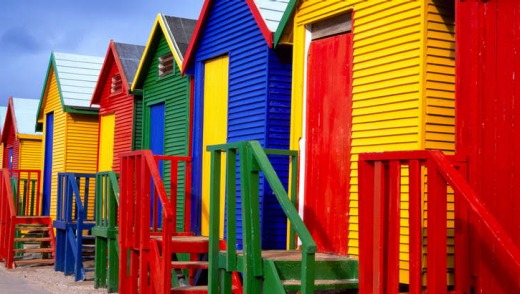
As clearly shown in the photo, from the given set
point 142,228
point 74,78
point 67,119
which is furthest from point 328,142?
point 74,78

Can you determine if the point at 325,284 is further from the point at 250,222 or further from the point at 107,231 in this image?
the point at 107,231

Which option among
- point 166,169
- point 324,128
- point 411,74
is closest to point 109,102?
point 166,169

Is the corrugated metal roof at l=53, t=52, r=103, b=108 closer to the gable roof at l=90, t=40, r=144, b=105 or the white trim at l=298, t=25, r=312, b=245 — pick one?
the gable roof at l=90, t=40, r=144, b=105

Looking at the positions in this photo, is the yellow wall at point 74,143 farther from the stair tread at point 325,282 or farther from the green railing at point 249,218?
the stair tread at point 325,282

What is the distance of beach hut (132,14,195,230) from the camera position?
13875 mm

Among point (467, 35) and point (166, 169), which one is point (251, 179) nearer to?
point (467, 35)

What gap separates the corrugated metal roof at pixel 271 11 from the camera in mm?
10702

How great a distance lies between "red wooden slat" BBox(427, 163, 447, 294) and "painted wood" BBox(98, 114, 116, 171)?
13.7 m

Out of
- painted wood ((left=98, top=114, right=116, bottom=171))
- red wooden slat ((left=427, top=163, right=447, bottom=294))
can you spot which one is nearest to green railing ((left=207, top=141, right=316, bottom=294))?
red wooden slat ((left=427, top=163, right=447, bottom=294))

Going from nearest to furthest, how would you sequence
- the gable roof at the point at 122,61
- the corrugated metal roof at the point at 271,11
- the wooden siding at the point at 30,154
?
the corrugated metal roof at the point at 271,11
the gable roof at the point at 122,61
the wooden siding at the point at 30,154

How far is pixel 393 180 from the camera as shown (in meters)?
5.95

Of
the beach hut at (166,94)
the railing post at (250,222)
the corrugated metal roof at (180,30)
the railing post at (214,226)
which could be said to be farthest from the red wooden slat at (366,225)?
the corrugated metal roof at (180,30)

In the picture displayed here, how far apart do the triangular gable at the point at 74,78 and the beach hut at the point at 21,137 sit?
14.9ft

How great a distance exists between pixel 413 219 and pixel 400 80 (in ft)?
8.11
